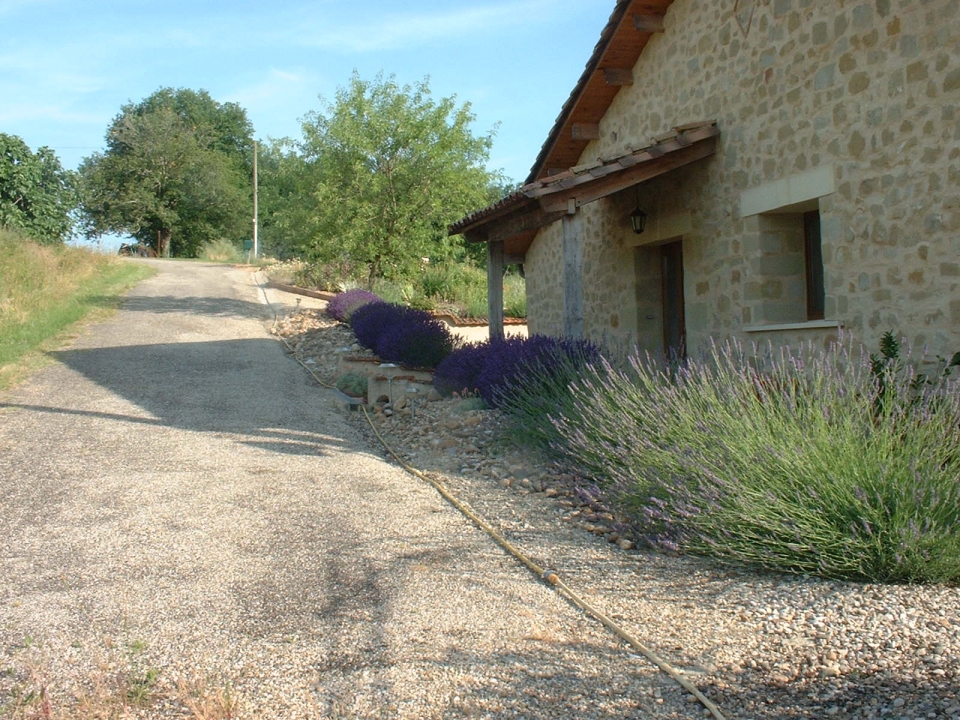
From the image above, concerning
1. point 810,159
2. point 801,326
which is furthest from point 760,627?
point 810,159

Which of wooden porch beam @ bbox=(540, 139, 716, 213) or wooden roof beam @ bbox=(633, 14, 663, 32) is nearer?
wooden porch beam @ bbox=(540, 139, 716, 213)

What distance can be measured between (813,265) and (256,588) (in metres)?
5.99

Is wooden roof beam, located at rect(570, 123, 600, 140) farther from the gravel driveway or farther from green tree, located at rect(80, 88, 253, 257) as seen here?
green tree, located at rect(80, 88, 253, 257)

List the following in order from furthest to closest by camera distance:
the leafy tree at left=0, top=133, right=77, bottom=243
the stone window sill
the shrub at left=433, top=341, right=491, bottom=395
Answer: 1. the leafy tree at left=0, top=133, right=77, bottom=243
2. the shrub at left=433, top=341, right=491, bottom=395
3. the stone window sill

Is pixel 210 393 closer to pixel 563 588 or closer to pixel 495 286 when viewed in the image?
pixel 495 286

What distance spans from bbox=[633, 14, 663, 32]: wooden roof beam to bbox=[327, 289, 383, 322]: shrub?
24.2ft

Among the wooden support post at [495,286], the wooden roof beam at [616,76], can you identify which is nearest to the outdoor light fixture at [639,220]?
the wooden roof beam at [616,76]

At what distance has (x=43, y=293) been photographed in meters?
18.2

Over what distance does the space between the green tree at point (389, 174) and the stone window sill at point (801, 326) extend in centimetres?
965

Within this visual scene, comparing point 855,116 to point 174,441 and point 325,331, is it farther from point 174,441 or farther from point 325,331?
point 325,331

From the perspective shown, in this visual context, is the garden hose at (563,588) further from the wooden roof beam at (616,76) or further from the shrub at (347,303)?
the shrub at (347,303)

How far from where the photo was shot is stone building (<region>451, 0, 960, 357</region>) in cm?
643

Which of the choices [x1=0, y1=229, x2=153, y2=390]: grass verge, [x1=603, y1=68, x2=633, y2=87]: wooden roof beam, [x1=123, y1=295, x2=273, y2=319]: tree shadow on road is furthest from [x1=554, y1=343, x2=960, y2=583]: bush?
[x1=123, y1=295, x2=273, y2=319]: tree shadow on road

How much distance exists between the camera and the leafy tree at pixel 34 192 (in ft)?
75.4
